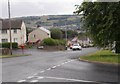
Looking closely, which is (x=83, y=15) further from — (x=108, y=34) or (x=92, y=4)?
(x=108, y=34)

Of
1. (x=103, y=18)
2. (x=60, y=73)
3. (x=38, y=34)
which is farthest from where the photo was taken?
(x=38, y=34)

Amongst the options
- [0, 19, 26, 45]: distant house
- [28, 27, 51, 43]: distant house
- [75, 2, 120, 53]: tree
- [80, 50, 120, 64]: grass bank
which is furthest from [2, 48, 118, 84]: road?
[28, 27, 51, 43]: distant house

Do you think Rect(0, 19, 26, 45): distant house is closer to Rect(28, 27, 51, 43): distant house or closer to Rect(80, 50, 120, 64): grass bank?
Rect(28, 27, 51, 43): distant house

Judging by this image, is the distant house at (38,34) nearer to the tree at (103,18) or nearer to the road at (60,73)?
the tree at (103,18)

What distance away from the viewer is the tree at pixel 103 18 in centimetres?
2683

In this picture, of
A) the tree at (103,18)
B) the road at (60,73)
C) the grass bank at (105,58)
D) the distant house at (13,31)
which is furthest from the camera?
the distant house at (13,31)

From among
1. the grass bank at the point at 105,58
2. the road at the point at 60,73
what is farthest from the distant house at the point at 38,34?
the road at the point at 60,73

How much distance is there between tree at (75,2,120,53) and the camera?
26828 millimetres

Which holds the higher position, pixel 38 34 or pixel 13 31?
pixel 13 31

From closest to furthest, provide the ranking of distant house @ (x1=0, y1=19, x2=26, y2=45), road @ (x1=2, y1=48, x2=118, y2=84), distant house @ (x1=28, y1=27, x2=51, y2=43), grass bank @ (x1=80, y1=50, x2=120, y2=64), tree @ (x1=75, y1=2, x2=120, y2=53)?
road @ (x1=2, y1=48, x2=118, y2=84), tree @ (x1=75, y1=2, x2=120, y2=53), grass bank @ (x1=80, y1=50, x2=120, y2=64), distant house @ (x1=0, y1=19, x2=26, y2=45), distant house @ (x1=28, y1=27, x2=51, y2=43)

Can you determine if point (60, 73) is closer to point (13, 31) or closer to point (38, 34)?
point (13, 31)

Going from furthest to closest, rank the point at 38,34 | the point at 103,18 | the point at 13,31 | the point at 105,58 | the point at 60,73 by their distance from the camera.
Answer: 1. the point at 38,34
2. the point at 13,31
3. the point at 105,58
4. the point at 103,18
5. the point at 60,73

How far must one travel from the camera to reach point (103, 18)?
28.3 metres

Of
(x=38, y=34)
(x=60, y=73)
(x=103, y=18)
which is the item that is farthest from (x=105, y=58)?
(x=38, y=34)
